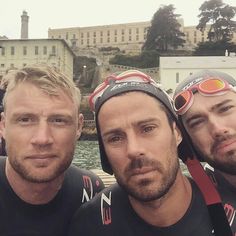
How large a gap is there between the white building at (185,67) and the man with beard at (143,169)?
5326 cm

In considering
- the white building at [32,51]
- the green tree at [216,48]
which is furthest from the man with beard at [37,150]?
the green tree at [216,48]

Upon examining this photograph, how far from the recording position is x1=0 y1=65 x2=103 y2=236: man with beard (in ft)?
9.21

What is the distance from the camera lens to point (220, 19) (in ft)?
255

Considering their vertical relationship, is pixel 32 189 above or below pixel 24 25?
below

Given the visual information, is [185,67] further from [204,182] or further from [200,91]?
[204,182]

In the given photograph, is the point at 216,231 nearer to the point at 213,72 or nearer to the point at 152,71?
the point at 213,72

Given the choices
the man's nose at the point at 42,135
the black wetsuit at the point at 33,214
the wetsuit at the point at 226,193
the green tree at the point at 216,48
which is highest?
the green tree at the point at 216,48

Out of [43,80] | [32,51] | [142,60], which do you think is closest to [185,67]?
[142,60]

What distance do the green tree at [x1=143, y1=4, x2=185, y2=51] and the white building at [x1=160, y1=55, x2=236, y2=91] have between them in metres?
23.5

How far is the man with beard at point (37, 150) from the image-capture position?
111 inches

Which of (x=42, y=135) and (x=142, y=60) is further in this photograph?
(x=142, y=60)

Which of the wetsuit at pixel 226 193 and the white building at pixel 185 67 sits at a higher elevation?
the white building at pixel 185 67

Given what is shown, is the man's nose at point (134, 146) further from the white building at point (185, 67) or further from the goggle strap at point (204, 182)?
the white building at point (185, 67)

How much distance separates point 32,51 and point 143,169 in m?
65.2
